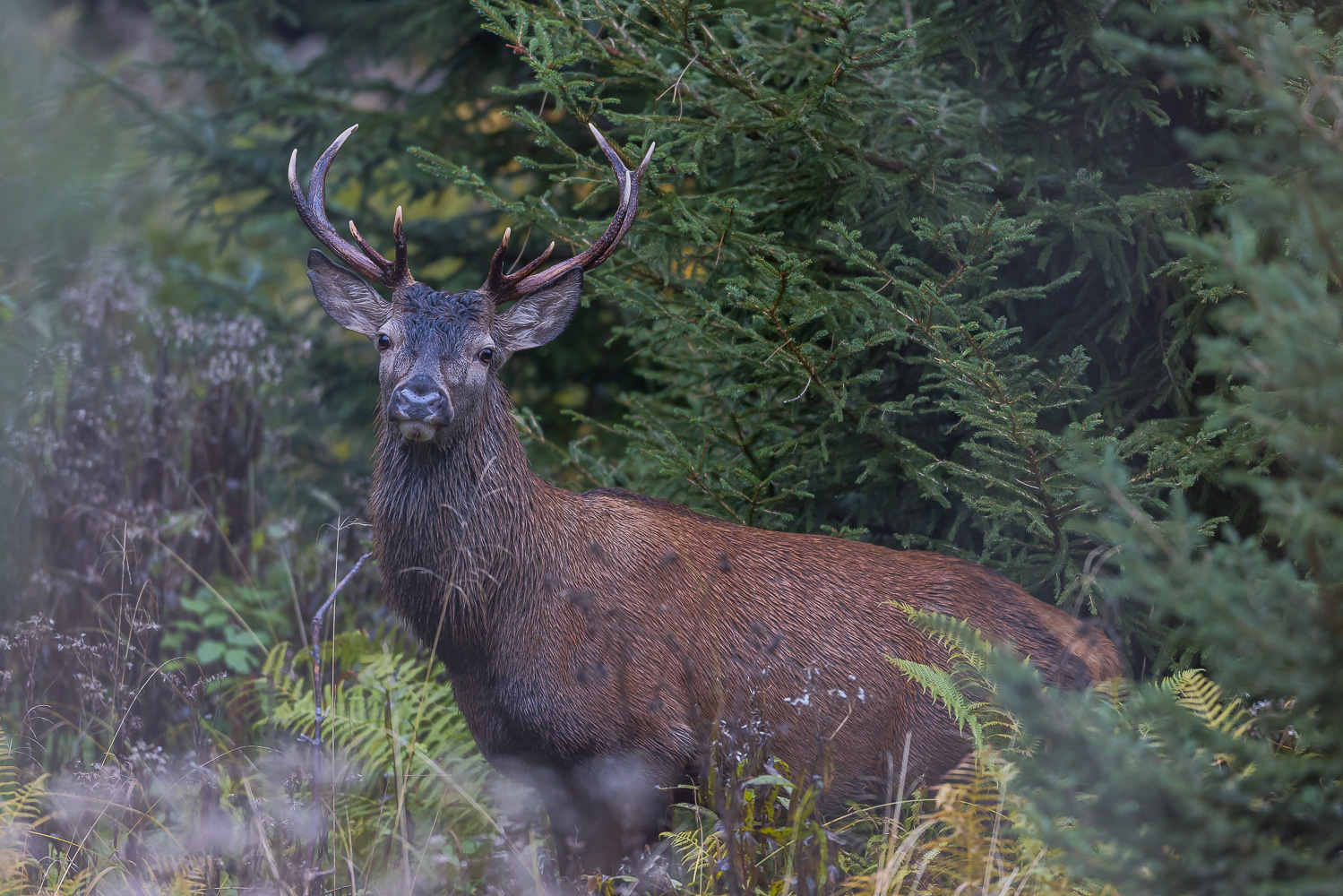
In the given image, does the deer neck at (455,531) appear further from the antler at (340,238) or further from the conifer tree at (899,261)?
the conifer tree at (899,261)

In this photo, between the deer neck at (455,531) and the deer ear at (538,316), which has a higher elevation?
the deer ear at (538,316)

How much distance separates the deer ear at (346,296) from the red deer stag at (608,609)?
7cm

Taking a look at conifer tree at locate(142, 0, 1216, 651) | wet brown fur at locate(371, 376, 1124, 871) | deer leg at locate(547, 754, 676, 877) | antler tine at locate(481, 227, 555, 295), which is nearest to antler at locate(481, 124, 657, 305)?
antler tine at locate(481, 227, 555, 295)

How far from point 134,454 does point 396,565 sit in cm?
334

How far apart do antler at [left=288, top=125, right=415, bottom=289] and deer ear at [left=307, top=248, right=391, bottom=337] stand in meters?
0.06

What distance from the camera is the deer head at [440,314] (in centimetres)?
415

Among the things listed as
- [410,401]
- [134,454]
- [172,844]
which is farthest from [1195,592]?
[134,454]

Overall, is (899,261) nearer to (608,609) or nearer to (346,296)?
(608,609)

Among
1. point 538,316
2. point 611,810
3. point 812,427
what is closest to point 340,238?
point 538,316

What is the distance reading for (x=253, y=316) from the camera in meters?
7.86

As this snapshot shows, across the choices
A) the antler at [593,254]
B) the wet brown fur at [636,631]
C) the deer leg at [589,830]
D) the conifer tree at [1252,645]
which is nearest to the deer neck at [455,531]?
the wet brown fur at [636,631]

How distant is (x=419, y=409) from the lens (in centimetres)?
403

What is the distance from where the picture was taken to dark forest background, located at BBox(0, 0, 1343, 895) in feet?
7.51

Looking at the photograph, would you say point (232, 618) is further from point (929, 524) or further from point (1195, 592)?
point (1195, 592)
